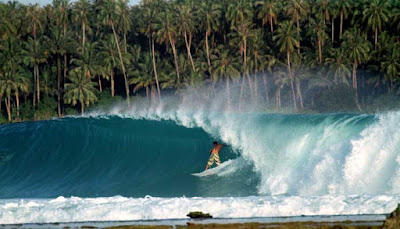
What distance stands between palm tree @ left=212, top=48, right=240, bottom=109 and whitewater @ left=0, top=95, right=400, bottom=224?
4140cm

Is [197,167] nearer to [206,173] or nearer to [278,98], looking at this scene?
[206,173]

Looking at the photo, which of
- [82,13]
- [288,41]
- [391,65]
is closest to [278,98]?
[288,41]

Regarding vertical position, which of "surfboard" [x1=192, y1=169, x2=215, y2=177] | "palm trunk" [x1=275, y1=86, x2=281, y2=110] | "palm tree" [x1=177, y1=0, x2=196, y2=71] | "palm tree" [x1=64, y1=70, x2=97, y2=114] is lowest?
"palm trunk" [x1=275, y1=86, x2=281, y2=110]

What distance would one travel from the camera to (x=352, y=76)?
267 feet

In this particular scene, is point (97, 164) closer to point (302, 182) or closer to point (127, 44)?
point (302, 182)

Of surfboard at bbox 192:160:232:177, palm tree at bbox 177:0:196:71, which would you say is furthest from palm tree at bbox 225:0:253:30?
surfboard at bbox 192:160:232:177

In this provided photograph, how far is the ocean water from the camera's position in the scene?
58.9ft

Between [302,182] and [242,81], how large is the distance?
2434 inches

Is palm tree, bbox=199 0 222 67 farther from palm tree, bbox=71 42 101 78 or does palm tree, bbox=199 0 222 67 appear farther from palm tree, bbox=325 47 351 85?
palm tree, bbox=325 47 351 85

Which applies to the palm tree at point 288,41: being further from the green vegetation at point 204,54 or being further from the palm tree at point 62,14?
the palm tree at point 62,14

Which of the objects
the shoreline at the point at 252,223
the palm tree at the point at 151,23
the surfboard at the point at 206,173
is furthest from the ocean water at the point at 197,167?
the palm tree at the point at 151,23

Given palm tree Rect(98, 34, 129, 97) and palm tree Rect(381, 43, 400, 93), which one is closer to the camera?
palm tree Rect(381, 43, 400, 93)

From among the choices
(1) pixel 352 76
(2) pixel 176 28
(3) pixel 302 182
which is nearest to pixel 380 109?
(1) pixel 352 76

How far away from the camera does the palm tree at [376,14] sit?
266ft
